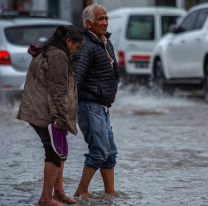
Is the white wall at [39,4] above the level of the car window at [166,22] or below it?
below

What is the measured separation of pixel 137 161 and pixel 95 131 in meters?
2.08

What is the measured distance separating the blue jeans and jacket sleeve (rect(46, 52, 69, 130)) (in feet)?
1.37

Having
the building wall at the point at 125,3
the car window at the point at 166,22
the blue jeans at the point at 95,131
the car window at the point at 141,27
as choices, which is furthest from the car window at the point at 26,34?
the building wall at the point at 125,3

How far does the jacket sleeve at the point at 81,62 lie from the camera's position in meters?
5.10

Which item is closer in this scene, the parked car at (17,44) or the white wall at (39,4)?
the parked car at (17,44)

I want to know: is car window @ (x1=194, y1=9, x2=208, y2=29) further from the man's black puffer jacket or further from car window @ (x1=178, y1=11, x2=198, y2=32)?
the man's black puffer jacket

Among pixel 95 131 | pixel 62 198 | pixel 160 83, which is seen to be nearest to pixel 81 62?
pixel 95 131

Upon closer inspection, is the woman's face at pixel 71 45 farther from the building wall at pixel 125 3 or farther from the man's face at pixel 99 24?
the building wall at pixel 125 3

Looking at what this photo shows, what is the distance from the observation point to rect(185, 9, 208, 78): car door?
520 inches

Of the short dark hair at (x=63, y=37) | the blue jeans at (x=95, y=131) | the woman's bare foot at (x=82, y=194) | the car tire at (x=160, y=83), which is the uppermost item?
the short dark hair at (x=63, y=37)

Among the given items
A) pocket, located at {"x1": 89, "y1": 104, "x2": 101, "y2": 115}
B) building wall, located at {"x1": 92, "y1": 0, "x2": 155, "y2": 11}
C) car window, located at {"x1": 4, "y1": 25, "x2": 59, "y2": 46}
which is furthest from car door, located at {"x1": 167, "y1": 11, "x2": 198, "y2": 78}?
building wall, located at {"x1": 92, "y1": 0, "x2": 155, "y2": 11}

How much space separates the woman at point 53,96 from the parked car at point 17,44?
672cm

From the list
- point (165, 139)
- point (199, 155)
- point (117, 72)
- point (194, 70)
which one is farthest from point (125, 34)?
point (117, 72)

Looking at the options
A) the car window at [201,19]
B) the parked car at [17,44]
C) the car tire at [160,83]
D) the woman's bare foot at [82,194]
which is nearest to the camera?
the woman's bare foot at [82,194]
